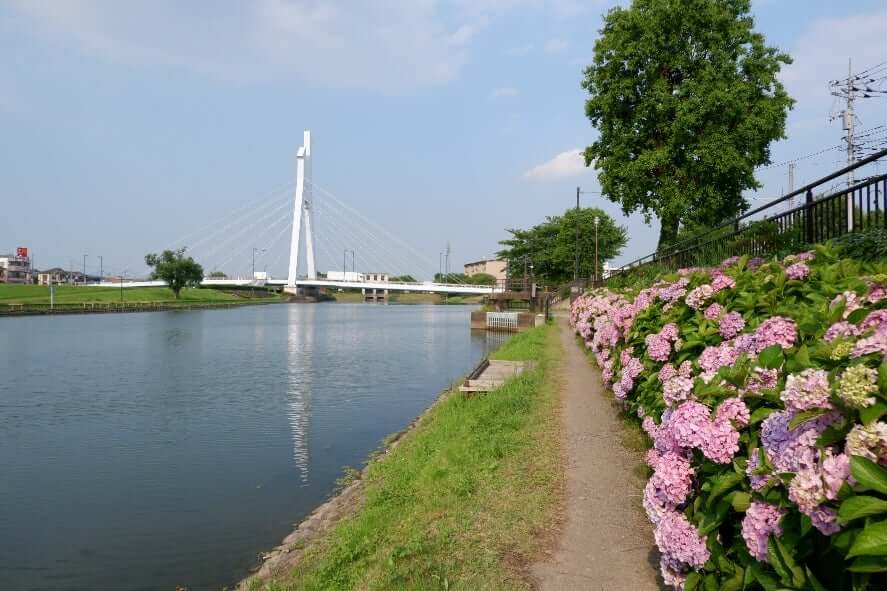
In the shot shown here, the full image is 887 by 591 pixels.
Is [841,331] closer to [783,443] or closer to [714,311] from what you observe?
[783,443]

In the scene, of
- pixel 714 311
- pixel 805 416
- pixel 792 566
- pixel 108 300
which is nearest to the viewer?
pixel 805 416

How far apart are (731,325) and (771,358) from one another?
1.45m

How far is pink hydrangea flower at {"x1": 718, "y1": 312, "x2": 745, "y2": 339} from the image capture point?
439 cm

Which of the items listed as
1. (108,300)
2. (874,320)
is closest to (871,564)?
(874,320)

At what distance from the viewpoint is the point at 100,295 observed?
90.5 m

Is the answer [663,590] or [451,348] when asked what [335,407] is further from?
[451,348]

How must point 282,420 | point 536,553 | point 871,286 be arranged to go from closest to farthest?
point 871,286, point 536,553, point 282,420

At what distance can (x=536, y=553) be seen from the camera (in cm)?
466

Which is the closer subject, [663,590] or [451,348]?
[663,590]

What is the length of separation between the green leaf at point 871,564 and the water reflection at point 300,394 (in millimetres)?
9822


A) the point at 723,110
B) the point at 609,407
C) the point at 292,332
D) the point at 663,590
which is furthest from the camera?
the point at 292,332

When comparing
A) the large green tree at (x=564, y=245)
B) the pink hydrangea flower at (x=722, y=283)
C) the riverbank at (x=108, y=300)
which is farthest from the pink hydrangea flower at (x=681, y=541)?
the riverbank at (x=108, y=300)

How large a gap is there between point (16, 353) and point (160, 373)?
10.9m

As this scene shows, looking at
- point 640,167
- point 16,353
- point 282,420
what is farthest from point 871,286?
point 16,353
